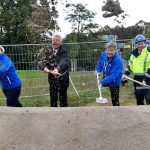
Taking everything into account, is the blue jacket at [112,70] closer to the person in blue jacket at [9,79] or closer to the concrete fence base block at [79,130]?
the person in blue jacket at [9,79]

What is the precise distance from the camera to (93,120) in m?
5.73

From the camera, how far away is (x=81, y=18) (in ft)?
175

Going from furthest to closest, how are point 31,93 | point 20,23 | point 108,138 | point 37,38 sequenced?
point 20,23 → point 37,38 → point 31,93 → point 108,138

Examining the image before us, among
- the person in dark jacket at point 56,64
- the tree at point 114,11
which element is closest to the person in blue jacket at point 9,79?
the person in dark jacket at point 56,64

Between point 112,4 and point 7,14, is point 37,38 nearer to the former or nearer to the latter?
point 112,4

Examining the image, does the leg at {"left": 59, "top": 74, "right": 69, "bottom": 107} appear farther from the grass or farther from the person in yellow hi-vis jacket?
the grass

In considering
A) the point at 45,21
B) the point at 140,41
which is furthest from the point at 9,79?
the point at 45,21

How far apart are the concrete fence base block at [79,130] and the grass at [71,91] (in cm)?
588

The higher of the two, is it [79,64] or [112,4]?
[112,4]

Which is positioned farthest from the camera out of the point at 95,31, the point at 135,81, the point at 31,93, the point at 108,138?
the point at 95,31

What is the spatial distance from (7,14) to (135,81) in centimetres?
5172

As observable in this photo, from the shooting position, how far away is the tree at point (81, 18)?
170ft

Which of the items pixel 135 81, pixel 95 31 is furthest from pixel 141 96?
pixel 95 31

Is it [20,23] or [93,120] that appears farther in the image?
[20,23]
